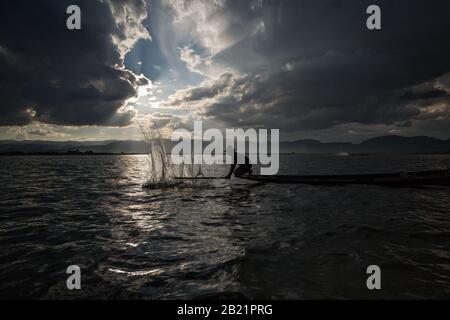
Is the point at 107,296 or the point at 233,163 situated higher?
the point at 233,163

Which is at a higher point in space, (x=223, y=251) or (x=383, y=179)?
(x=383, y=179)

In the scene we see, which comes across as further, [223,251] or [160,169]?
[160,169]

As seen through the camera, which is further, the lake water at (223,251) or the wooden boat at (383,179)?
the wooden boat at (383,179)

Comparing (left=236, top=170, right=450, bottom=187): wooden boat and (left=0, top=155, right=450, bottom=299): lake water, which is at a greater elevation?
(left=236, top=170, right=450, bottom=187): wooden boat

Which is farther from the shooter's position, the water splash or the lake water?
the water splash

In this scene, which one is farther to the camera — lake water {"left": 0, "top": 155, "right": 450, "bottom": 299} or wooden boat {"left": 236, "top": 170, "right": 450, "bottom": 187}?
wooden boat {"left": 236, "top": 170, "right": 450, "bottom": 187}

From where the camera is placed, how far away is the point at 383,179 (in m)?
23.9

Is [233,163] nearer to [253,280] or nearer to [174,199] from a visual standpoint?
[174,199]

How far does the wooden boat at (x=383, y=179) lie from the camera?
22589mm

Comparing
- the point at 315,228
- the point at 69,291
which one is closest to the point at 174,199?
the point at 315,228

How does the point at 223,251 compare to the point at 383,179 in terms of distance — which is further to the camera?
the point at 383,179

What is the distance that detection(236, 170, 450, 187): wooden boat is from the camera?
22589mm

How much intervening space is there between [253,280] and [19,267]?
6236 mm

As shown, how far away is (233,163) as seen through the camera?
2538 centimetres
